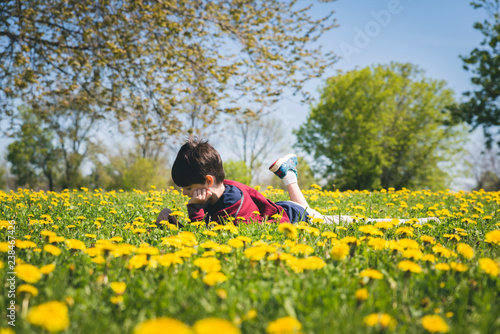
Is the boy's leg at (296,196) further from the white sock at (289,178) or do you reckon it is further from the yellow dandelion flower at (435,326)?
the yellow dandelion flower at (435,326)

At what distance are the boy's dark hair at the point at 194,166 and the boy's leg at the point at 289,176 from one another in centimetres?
112

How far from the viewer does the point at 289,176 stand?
14.3 feet

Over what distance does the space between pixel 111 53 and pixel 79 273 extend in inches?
267

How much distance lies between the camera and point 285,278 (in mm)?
1609

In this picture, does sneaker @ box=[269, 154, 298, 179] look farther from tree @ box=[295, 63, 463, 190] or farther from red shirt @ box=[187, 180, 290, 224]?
tree @ box=[295, 63, 463, 190]

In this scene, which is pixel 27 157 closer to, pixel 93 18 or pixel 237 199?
pixel 93 18

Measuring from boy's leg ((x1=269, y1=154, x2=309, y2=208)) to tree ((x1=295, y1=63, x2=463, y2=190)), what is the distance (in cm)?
2044

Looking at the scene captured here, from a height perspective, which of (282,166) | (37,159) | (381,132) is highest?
(381,132)

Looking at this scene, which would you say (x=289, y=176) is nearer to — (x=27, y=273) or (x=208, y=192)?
(x=208, y=192)

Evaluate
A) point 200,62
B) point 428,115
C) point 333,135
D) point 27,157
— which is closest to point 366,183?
point 333,135

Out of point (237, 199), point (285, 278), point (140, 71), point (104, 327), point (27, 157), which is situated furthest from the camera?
point (27, 157)

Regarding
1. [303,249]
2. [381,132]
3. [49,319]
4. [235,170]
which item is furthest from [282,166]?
[381,132]

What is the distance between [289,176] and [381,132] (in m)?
23.1

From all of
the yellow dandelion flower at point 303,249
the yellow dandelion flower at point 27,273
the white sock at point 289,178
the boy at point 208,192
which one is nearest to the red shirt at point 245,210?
the boy at point 208,192
